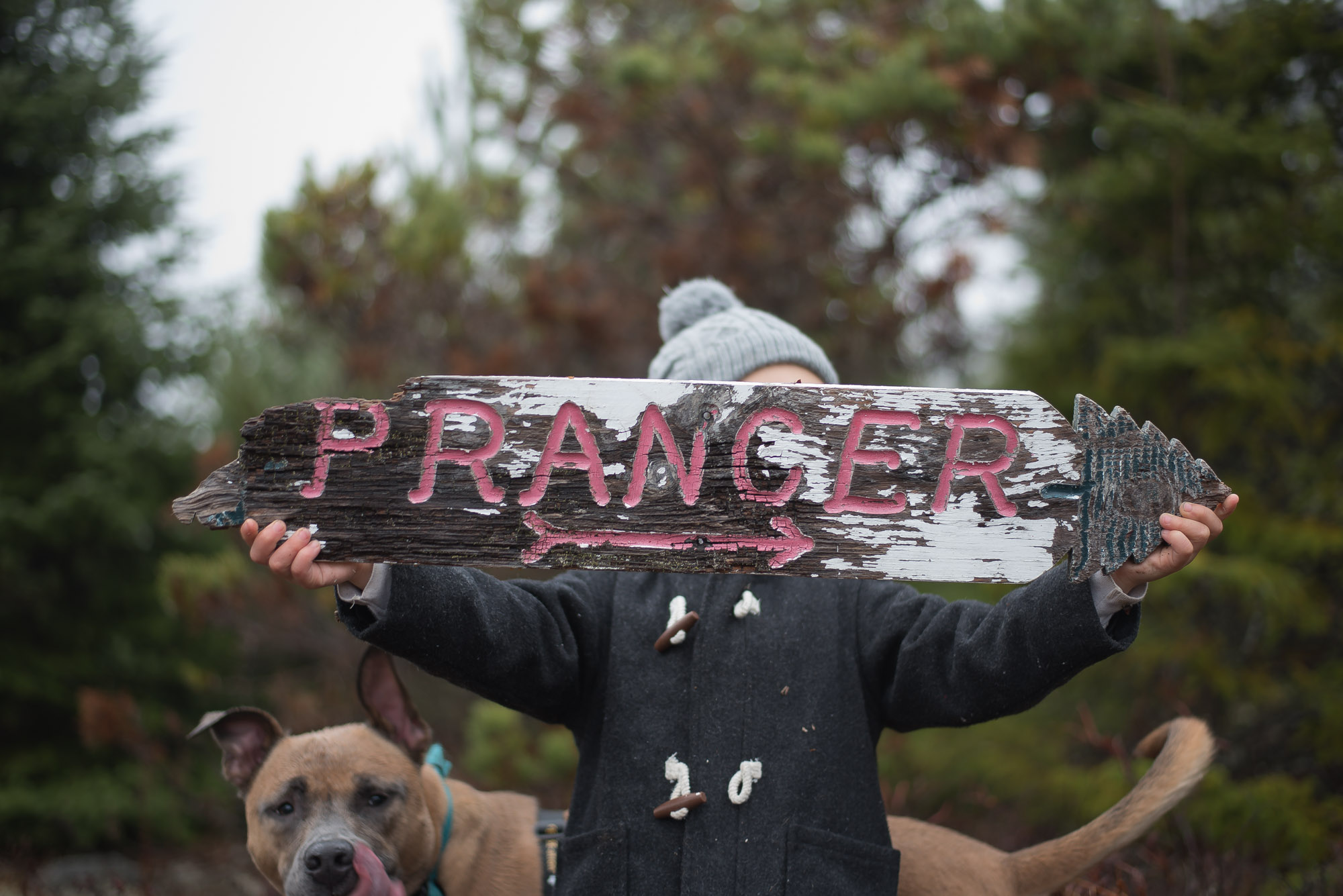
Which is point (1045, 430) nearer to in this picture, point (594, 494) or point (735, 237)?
point (594, 494)

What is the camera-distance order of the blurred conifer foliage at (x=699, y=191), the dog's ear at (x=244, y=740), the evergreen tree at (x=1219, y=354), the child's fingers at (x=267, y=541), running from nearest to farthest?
the child's fingers at (x=267, y=541)
the dog's ear at (x=244, y=740)
the evergreen tree at (x=1219, y=354)
the blurred conifer foliage at (x=699, y=191)

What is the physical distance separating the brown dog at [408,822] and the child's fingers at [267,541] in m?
0.75

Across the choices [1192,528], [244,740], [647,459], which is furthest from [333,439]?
[1192,528]

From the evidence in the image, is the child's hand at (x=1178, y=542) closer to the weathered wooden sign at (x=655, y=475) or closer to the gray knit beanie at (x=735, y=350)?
the weathered wooden sign at (x=655, y=475)

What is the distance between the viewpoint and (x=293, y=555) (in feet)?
5.78

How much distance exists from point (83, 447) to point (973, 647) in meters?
6.00

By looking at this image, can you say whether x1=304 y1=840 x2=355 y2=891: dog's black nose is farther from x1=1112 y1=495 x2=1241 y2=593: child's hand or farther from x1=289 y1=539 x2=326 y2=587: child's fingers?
x1=1112 y1=495 x2=1241 y2=593: child's hand

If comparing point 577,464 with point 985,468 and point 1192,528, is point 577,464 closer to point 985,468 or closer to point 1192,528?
point 985,468

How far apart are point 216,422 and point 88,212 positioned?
2321 millimetres

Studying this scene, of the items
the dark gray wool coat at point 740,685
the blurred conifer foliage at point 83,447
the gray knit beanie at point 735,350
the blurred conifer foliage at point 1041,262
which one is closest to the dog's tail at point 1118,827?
the dark gray wool coat at point 740,685

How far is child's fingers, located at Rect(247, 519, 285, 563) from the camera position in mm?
1760

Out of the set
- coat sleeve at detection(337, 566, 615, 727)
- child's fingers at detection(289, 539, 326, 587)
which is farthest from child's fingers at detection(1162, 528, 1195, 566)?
child's fingers at detection(289, 539, 326, 587)

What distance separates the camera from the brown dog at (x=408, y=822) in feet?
7.40

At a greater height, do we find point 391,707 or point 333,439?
point 333,439
